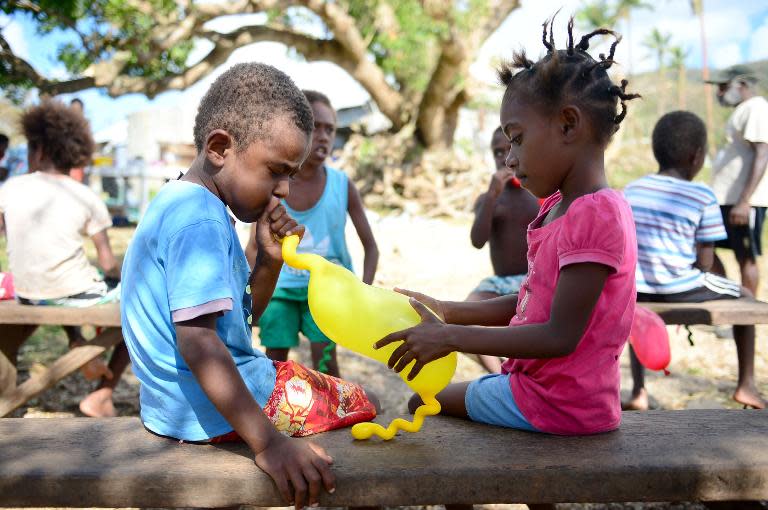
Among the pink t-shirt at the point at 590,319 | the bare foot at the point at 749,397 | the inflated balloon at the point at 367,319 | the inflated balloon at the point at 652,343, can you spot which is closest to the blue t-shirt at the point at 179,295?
the inflated balloon at the point at 367,319

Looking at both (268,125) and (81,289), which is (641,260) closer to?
(268,125)

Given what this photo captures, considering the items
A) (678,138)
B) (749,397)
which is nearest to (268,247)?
(678,138)

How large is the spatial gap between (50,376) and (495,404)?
2720 mm

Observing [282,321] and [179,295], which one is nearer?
[179,295]

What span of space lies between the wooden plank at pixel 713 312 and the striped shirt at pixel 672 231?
184mm

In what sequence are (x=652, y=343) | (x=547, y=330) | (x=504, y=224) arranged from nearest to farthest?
(x=547, y=330), (x=652, y=343), (x=504, y=224)

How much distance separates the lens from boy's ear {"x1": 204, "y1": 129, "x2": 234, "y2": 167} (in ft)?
5.98

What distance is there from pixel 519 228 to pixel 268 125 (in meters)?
2.64

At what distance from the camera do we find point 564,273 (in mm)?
1747

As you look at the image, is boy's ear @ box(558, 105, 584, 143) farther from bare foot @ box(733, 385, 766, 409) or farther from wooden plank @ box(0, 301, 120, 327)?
bare foot @ box(733, 385, 766, 409)

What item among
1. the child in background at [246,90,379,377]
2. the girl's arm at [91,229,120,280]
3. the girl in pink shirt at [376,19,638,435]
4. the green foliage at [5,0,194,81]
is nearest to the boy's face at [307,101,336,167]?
the child in background at [246,90,379,377]

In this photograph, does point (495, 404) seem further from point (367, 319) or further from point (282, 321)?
point (282, 321)

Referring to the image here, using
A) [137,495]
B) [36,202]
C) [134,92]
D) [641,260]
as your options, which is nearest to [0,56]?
[134,92]

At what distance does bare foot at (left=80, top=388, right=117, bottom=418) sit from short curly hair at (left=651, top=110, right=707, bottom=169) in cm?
349
